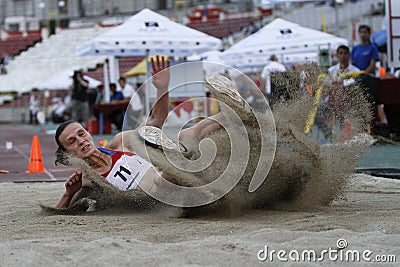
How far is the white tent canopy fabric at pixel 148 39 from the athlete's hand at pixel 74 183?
11264mm

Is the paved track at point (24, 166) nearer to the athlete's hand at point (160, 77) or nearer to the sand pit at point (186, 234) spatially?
the sand pit at point (186, 234)

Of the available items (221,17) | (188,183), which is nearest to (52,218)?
(188,183)

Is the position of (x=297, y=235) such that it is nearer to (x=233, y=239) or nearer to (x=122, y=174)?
(x=233, y=239)

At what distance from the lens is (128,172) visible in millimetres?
4961

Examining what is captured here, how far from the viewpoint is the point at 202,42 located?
16688 mm

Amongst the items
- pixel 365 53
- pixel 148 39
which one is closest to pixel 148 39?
pixel 148 39

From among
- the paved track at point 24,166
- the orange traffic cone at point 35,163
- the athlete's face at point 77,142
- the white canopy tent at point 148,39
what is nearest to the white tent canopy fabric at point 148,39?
the white canopy tent at point 148,39

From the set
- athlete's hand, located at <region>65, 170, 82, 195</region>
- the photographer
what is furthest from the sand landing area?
the photographer

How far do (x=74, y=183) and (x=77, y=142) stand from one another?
278 millimetres

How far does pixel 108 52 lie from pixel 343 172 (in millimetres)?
12600

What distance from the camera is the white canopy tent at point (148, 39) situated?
16.2 meters

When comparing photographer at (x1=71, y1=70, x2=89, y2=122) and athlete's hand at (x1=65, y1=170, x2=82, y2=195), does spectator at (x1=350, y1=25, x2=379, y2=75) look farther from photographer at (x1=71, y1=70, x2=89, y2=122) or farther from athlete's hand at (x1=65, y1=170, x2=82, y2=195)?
photographer at (x1=71, y1=70, x2=89, y2=122)

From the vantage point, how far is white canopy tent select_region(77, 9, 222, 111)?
16.2 meters

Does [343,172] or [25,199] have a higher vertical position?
[343,172]
